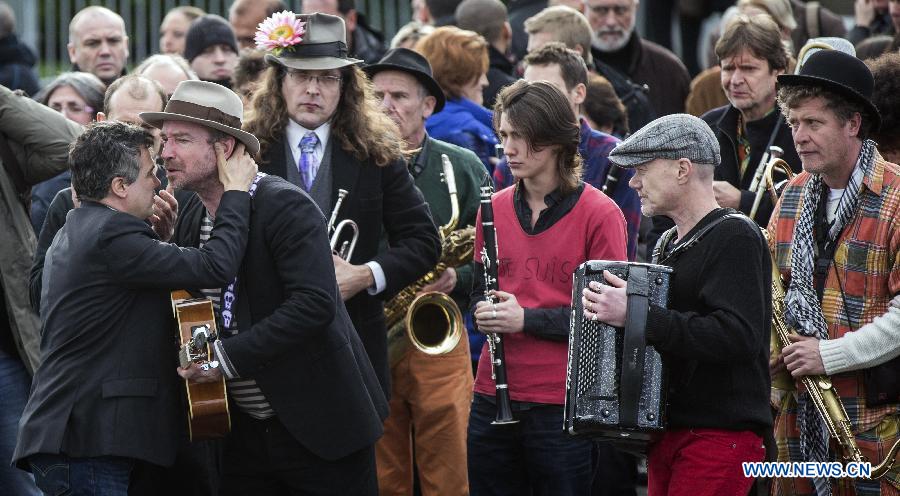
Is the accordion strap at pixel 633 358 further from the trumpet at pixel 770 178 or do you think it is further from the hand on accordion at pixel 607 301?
the trumpet at pixel 770 178

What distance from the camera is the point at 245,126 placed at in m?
6.68

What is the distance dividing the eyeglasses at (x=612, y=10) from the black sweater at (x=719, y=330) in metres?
5.03

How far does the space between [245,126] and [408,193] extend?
0.84m

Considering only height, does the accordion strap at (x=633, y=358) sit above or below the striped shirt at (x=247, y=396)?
above

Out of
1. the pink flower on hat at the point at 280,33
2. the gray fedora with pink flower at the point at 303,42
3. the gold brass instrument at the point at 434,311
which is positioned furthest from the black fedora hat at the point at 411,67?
the pink flower on hat at the point at 280,33

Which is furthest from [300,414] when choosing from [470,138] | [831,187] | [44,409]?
[470,138]

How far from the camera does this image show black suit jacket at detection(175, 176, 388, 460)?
540 centimetres

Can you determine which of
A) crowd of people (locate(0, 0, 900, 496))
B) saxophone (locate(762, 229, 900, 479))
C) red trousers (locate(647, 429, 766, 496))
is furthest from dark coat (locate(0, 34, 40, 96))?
red trousers (locate(647, 429, 766, 496))

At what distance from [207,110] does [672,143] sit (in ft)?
6.06

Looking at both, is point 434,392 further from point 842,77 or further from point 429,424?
point 842,77

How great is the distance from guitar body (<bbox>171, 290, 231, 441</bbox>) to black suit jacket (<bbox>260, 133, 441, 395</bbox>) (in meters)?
1.24

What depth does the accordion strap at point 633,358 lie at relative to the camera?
509 centimetres

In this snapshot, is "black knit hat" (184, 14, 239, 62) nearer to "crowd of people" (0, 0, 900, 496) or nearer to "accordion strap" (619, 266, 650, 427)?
"crowd of people" (0, 0, 900, 496)

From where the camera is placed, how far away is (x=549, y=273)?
20.2 ft
